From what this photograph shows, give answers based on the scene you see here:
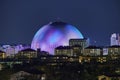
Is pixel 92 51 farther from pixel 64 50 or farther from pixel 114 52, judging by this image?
pixel 64 50

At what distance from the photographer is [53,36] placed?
60.6m

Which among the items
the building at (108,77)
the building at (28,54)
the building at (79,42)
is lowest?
the building at (108,77)

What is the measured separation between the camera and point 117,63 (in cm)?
4616

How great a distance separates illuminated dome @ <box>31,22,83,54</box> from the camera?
196ft

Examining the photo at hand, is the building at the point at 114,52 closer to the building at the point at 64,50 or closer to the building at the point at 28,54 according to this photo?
the building at the point at 64,50

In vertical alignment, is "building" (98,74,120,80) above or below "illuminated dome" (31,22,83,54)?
below

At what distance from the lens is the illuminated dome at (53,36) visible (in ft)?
196

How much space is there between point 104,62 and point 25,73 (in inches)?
376

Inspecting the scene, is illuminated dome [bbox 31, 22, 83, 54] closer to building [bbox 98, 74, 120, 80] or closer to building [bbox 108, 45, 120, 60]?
building [bbox 108, 45, 120, 60]

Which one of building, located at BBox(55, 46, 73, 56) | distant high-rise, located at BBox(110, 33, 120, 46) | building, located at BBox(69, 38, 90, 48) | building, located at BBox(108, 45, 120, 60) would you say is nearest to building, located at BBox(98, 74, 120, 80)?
building, located at BBox(108, 45, 120, 60)

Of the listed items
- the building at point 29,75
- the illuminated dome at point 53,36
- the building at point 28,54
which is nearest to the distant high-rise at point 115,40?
the illuminated dome at point 53,36

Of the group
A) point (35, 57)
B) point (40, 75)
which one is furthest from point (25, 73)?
point (35, 57)

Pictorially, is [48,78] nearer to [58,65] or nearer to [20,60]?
[58,65]

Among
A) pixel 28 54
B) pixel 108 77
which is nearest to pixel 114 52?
pixel 28 54
